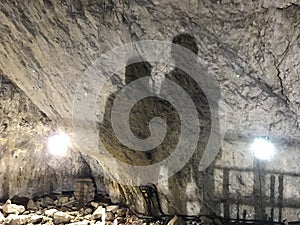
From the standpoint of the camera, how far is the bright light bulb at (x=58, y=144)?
23.9 feet

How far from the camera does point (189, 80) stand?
4.36 m

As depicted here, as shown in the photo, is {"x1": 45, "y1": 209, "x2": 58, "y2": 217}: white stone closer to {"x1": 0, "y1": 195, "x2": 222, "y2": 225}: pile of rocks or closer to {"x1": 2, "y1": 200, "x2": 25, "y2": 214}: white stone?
{"x1": 0, "y1": 195, "x2": 222, "y2": 225}: pile of rocks

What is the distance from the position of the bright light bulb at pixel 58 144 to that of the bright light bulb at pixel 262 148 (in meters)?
3.79

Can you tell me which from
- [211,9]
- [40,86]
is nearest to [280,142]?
[211,9]

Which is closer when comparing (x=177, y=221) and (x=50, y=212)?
(x=177, y=221)

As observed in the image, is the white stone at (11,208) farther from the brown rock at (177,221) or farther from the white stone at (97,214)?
the brown rock at (177,221)

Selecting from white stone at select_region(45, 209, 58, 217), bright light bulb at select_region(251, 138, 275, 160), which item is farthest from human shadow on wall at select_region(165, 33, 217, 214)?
white stone at select_region(45, 209, 58, 217)

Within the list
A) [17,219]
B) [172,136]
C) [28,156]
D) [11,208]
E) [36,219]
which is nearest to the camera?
[172,136]

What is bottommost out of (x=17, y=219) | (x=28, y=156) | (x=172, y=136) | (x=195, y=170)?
(x=17, y=219)

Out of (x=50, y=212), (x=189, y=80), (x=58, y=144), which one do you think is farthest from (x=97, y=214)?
(x=189, y=80)

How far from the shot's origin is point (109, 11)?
409cm

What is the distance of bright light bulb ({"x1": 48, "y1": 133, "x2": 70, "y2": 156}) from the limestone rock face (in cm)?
93

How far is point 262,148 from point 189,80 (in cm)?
112

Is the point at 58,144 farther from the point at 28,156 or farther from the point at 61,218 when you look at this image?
the point at 61,218
